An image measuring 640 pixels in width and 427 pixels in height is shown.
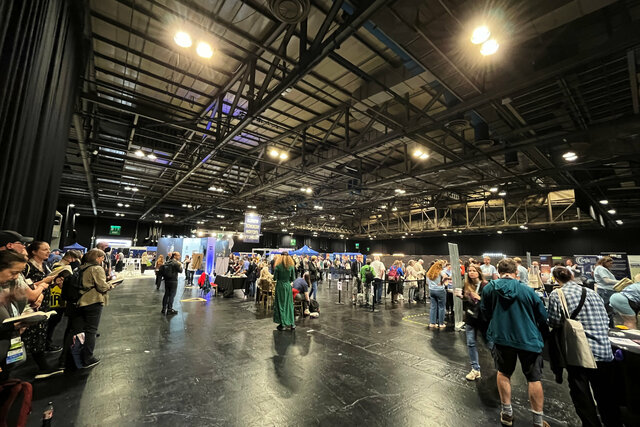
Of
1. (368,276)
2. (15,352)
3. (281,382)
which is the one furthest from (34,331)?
(368,276)

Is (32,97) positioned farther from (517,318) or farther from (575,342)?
(575,342)

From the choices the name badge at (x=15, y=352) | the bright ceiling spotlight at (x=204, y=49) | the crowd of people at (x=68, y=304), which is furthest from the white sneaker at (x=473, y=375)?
the bright ceiling spotlight at (x=204, y=49)

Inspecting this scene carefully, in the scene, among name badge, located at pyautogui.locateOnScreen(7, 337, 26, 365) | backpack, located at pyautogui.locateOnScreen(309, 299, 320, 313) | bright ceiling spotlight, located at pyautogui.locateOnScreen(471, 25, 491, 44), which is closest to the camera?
name badge, located at pyautogui.locateOnScreen(7, 337, 26, 365)

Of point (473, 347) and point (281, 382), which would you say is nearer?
point (281, 382)

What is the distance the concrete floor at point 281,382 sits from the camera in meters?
2.52

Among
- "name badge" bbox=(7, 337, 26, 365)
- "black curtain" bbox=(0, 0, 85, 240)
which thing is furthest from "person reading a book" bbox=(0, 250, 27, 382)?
"black curtain" bbox=(0, 0, 85, 240)

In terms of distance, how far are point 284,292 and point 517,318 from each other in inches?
159

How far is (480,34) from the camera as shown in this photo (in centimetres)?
314

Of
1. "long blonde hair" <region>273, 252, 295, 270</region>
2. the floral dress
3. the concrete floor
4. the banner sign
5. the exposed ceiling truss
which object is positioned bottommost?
the concrete floor

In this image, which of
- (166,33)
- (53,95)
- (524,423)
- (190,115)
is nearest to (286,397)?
(524,423)

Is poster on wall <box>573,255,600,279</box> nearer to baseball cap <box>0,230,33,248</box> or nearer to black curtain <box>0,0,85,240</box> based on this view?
baseball cap <box>0,230,33,248</box>

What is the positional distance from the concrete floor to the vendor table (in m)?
0.58

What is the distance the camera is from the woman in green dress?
214 inches

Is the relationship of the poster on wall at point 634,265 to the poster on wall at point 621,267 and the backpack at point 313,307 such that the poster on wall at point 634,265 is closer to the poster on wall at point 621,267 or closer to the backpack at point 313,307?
the poster on wall at point 621,267
